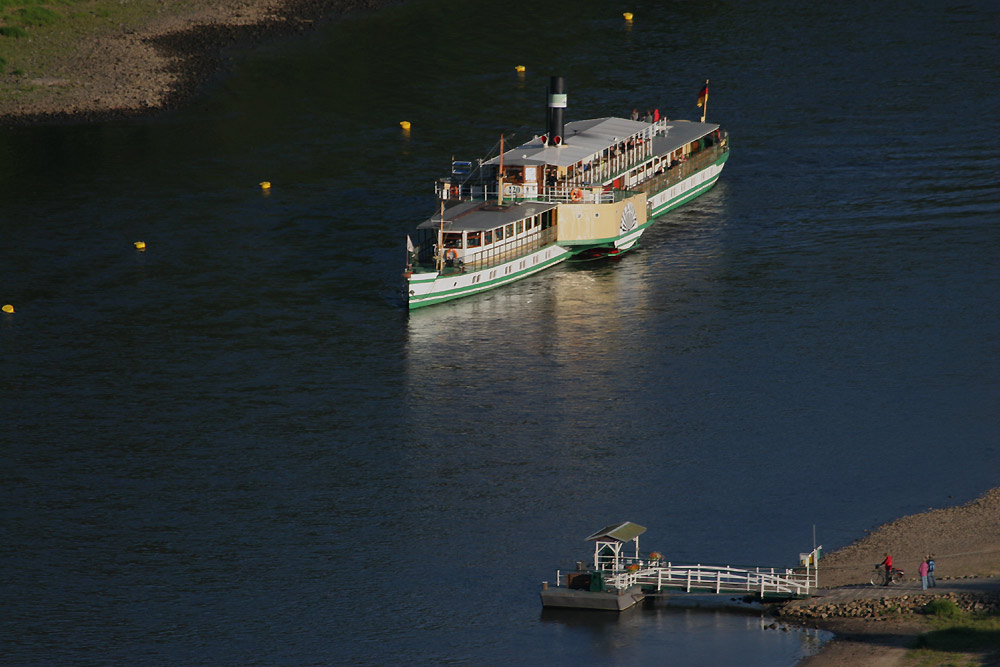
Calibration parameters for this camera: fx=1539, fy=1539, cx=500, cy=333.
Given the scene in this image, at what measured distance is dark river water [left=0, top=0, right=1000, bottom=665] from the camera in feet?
178

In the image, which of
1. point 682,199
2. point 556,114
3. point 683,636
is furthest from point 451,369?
point 682,199

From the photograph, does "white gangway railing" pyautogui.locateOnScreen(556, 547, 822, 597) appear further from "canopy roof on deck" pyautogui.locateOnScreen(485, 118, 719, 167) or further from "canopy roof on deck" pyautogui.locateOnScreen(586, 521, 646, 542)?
"canopy roof on deck" pyautogui.locateOnScreen(485, 118, 719, 167)

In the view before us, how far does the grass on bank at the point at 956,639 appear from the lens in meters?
44.7

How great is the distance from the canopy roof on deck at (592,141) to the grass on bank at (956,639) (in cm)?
4425

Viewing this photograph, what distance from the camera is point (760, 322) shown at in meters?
77.6

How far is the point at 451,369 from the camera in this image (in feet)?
241

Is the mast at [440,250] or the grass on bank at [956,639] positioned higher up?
the mast at [440,250]

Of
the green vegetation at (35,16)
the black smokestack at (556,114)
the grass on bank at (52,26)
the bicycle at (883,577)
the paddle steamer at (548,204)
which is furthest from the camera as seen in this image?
the green vegetation at (35,16)

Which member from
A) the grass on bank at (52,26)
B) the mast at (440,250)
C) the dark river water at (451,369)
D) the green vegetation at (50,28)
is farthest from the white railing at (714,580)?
the grass on bank at (52,26)

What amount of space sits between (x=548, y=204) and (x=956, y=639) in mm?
44776

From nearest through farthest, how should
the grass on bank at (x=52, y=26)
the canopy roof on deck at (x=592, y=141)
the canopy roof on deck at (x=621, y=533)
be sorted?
the canopy roof on deck at (x=621, y=533), the canopy roof on deck at (x=592, y=141), the grass on bank at (x=52, y=26)

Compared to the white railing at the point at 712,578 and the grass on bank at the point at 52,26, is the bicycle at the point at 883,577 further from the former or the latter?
the grass on bank at the point at 52,26

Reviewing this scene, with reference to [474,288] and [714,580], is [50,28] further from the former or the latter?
[714,580]

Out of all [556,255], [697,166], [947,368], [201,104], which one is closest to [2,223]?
[201,104]
